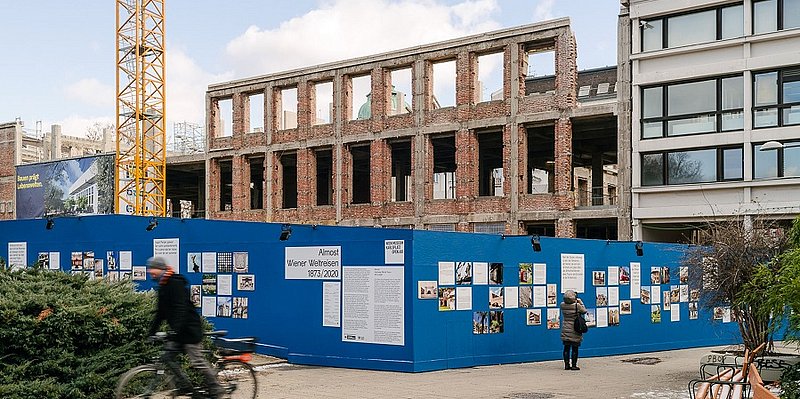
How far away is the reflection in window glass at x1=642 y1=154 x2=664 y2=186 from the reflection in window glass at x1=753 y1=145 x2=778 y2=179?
3.73 metres

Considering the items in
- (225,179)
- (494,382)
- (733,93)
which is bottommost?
(494,382)

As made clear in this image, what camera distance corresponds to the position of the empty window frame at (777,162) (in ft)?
114

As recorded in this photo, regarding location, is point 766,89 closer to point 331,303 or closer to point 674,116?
point 674,116

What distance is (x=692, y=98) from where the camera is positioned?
37031mm

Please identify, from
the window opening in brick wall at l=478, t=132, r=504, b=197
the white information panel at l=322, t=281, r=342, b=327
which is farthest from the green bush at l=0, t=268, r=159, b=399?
the window opening in brick wall at l=478, t=132, r=504, b=197

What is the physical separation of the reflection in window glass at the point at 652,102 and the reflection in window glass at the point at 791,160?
5243mm

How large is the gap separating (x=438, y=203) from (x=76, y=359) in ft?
103

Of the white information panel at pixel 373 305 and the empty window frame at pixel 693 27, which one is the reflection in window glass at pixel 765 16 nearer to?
the empty window frame at pixel 693 27

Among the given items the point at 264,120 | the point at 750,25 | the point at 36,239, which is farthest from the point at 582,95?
the point at 36,239

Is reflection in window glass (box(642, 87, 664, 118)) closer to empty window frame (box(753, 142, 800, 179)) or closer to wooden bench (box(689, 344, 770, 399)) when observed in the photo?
empty window frame (box(753, 142, 800, 179))

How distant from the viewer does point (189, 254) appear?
20859mm

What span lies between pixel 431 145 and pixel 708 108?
1290 centimetres

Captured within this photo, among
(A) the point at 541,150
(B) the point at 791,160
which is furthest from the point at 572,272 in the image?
(A) the point at 541,150

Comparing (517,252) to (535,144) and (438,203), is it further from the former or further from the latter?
(535,144)
